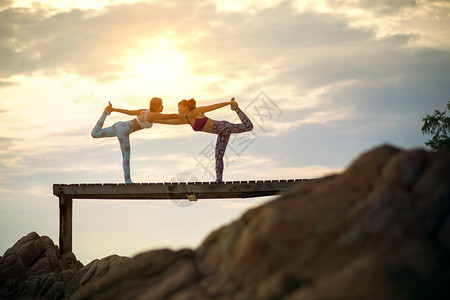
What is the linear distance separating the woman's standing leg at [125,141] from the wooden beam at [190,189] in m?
0.52

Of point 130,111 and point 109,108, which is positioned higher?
point 109,108

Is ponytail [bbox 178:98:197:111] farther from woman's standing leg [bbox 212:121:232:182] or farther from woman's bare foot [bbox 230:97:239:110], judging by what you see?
woman's bare foot [bbox 230:97:239:110]

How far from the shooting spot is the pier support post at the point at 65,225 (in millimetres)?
17547

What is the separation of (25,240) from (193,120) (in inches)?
254

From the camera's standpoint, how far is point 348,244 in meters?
4.76

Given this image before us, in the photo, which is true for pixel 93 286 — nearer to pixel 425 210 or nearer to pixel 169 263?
pixel 169 263

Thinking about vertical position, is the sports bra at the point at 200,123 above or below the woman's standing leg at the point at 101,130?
below

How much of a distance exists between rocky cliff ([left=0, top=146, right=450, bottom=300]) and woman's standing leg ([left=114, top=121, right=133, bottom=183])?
10.6 m

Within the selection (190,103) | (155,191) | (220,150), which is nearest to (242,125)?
(220,150)

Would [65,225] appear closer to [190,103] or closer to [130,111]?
[130,111]

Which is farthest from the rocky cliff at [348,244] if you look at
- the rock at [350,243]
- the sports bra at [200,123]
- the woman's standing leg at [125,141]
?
the woman's standing leg at [125,141]

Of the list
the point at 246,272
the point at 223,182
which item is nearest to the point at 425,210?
the point at 246,272

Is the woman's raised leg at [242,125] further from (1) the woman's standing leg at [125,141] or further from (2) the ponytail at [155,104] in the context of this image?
(1) the woman's standing leg at [125,141]

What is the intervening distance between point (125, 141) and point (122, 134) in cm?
23
